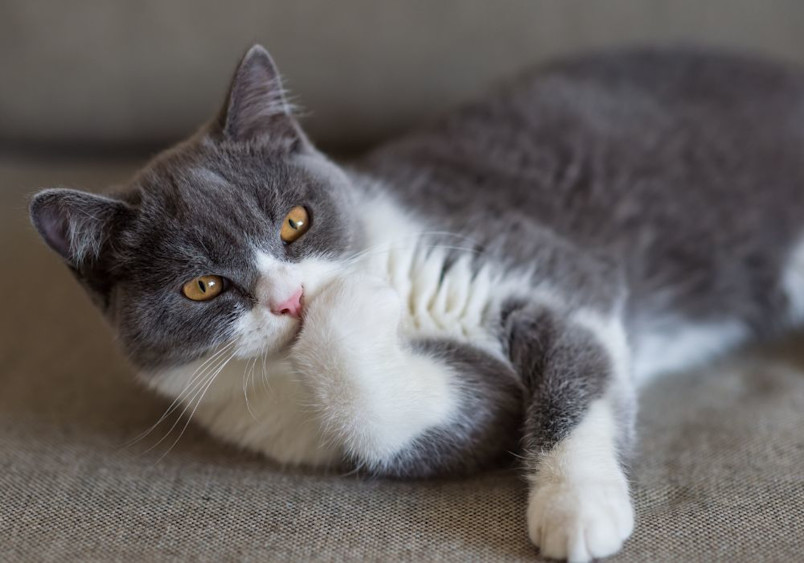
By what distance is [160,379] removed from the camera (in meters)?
1.65

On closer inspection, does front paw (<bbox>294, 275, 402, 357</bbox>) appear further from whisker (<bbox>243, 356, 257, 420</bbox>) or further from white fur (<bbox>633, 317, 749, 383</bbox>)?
white fur (<bbox>633, 317, 749, 383</bbox>)

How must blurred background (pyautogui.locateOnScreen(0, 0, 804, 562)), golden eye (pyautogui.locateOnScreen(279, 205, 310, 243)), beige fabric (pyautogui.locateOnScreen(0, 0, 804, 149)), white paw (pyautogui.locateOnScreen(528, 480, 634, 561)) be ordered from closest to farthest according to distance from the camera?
white paw (pyautogui.locateOnScreen(528, 480, 634, 561)) < blurred background (pyautogui.locateOnScreen(0, 0, 804, 562)) < golden eye (pyautogui.locateOnScreen(279, 205, 310, 243)) < beige fabric (pyautogui.locateOnScreen(0, 0, 804, 149))

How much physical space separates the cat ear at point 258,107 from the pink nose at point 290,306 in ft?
1.43

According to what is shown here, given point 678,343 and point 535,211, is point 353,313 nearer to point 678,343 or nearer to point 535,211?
point 535,211

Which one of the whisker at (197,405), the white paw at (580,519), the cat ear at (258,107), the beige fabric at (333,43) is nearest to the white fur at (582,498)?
the white paw at (580,519)

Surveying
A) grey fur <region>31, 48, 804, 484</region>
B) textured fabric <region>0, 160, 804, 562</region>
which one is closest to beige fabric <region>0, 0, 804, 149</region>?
grey fur <region>31, 48, 804, 484</region>

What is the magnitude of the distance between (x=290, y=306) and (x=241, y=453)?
45 cm

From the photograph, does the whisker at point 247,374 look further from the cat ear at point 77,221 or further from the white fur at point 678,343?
the white fur at point 678,343

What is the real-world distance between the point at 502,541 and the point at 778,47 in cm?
220

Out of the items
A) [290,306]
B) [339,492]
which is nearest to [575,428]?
[339,492]

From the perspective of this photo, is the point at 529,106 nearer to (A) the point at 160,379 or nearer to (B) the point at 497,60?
(B) the point at 497,60

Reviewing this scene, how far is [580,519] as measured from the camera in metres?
1.28

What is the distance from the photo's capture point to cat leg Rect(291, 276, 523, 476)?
1.43 m

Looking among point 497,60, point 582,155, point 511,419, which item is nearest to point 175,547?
point 511,419
